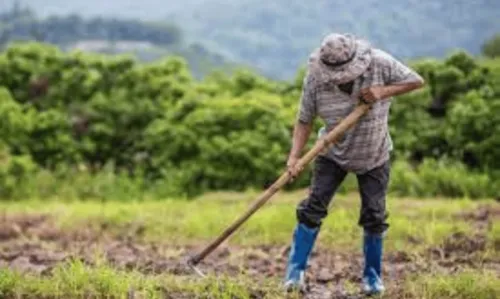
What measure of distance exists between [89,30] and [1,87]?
55041 mm

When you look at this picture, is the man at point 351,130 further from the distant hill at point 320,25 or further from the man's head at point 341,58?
the distant hill at point 320,25

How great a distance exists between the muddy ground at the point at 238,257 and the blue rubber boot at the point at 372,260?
4.7 inches

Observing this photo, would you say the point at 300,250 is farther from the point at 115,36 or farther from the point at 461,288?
the point at 115,36

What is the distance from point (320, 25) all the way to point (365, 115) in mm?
43553

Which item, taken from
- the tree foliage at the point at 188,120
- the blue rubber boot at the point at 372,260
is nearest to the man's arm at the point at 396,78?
the blue rubber boot at the point at 372,260

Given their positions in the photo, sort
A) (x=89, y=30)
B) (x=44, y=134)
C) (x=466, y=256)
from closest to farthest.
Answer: (x=466, y=256) → (x=44, y=134) → (x=89, y=30)

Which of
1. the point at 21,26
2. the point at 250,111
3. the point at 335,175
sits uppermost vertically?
the point at 335,175

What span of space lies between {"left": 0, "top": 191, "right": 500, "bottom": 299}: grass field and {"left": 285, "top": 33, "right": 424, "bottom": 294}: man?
0.32 meters

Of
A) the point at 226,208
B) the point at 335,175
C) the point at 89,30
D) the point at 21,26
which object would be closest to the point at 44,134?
the point at 226,208

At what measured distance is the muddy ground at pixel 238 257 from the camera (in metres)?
8.09

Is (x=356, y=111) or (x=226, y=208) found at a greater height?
(x=356, y=111)

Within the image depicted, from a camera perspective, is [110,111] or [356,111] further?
[110,111]

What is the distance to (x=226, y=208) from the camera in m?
13.5

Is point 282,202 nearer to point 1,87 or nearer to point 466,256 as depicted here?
point 466,256
